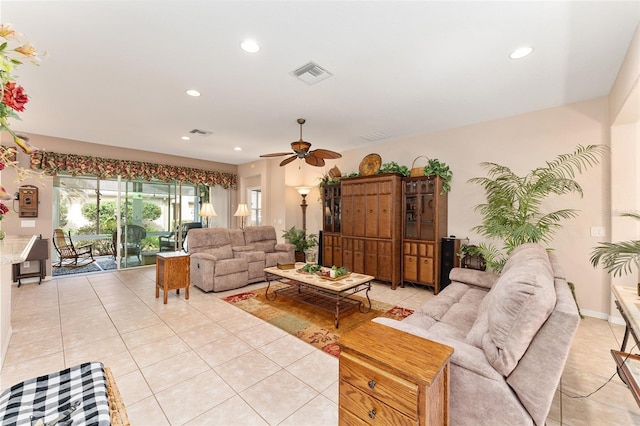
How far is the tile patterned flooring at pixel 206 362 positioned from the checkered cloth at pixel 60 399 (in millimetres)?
704

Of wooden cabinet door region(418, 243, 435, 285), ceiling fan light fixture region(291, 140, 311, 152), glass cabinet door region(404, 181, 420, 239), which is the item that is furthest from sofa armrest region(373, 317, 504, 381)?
glass cabinet door region(404, 181, 420, 239)


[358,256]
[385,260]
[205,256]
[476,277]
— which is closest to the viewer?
[476,277]

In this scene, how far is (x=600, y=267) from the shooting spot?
341cm

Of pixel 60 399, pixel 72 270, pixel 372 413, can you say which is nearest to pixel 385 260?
pixel 372 413

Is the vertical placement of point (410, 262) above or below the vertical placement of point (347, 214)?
below

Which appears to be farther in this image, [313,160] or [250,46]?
[313,160]

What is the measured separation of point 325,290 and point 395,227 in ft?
6.49

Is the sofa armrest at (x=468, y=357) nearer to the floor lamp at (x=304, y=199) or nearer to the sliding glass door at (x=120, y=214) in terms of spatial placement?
the floor lamp at (x=304, y=199)

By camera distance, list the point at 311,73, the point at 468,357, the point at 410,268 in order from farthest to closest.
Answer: the point at 410,268, the point at 311,73, the point at 468,357

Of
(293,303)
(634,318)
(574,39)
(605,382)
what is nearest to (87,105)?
(293,303)

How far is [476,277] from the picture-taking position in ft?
9.93

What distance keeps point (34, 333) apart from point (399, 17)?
15.4 feet

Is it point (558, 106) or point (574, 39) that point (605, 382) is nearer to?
point (574, 39)

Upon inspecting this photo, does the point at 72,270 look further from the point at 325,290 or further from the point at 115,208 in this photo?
the point at 325,290
